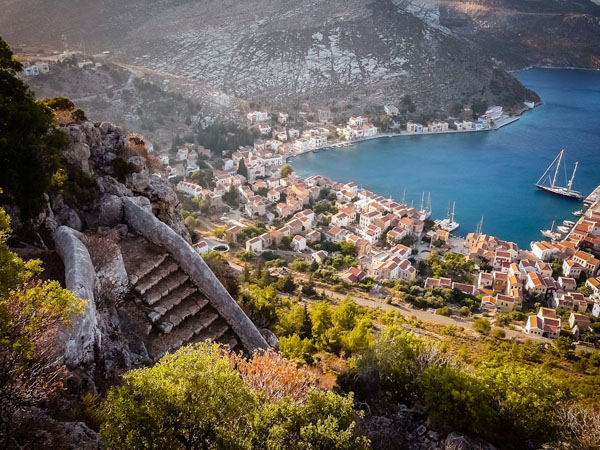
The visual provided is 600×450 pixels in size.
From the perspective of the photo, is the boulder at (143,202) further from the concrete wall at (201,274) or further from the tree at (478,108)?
the tree at (478,108)

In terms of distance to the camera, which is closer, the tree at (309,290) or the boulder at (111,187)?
the boulder at (111,187)

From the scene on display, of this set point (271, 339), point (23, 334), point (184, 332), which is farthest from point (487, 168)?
point (23, 334)

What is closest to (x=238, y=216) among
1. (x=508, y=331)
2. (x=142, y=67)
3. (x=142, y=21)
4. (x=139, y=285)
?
(x=508, y=331)

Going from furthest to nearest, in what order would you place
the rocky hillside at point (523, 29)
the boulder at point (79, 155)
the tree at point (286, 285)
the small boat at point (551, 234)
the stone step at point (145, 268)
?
the rocky hillside at point (523, 29) < the small boat at point (551, 234) < the tree at point (286, 285) < the boulder at point (79, 155) < the stone step at point (145, 268)

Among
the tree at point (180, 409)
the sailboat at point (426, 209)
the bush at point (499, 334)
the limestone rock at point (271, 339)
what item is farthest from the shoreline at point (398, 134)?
the tree at point (180, 409)

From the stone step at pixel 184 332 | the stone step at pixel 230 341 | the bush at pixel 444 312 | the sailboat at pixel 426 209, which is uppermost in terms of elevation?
the stone step at pixel 184 332

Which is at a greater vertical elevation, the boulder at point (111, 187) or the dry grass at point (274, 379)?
the boulder at point (111, 187)
